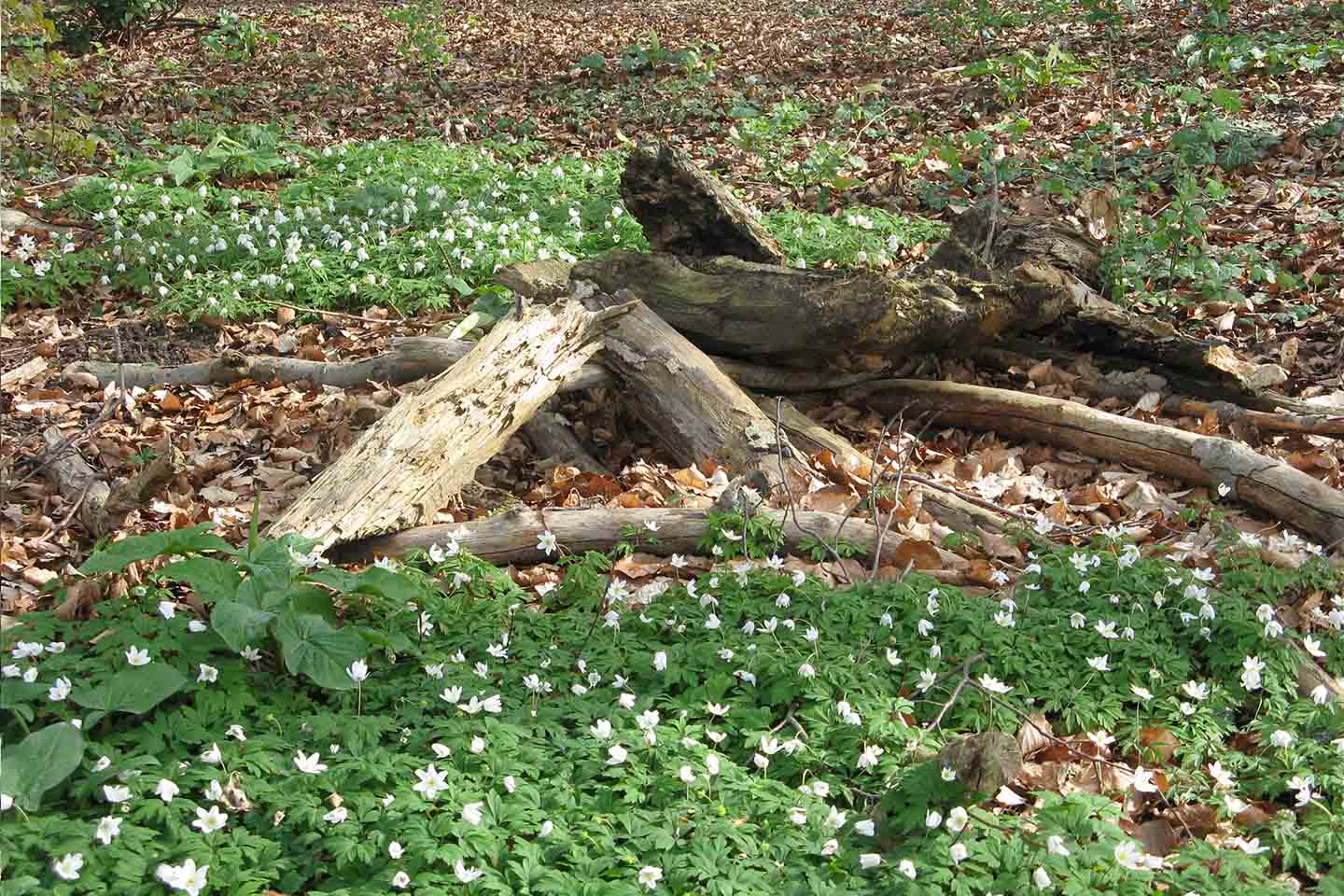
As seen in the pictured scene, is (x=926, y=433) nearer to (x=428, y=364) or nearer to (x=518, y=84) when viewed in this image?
(x=428, y=364)

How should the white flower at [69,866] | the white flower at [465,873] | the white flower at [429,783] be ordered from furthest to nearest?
1. the white flower at [429,783]
2. the white flower at [465,873]
3. the white flower at [69,866]

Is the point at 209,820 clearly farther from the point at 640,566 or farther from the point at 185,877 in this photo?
the point at 640,566

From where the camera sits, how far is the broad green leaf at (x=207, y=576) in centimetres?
355

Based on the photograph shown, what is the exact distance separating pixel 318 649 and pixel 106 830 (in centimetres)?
84

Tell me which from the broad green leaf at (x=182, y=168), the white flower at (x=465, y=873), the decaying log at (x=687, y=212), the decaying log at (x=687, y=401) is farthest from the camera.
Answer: the broad green leaf at (x=182, y=168)

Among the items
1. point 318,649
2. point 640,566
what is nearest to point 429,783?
point 318,649

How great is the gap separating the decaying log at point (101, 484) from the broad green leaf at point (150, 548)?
115 cm

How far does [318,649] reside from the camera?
343 cm

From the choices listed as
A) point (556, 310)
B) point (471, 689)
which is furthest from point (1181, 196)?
point (471, 689)

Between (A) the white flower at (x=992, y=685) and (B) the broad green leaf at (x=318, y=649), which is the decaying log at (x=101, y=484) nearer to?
(B) the broad green leaf at (x=318, y=649)

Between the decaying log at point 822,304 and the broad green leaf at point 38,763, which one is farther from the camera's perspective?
the decaying log at point 822,304

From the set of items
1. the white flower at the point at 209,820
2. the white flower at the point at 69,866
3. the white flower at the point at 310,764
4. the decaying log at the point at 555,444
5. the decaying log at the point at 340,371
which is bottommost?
the decaying log at the point at 555,444

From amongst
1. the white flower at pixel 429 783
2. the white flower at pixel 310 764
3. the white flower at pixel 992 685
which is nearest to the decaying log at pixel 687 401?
the white flower at pixel 992 685

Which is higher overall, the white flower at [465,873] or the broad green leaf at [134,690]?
the broad green leaf at [134,690]
